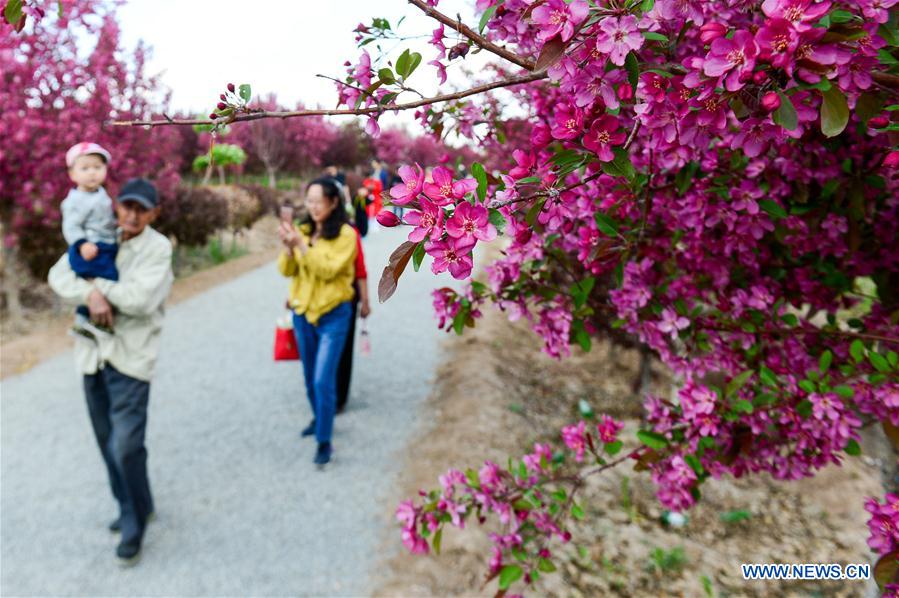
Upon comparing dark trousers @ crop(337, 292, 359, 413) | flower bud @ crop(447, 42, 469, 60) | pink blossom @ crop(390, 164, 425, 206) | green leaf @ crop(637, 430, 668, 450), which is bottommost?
dark trousers @ crop(337, 292, 359, 413)

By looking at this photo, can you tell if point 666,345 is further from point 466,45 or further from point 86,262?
point 86,262

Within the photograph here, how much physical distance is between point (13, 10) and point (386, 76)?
2.06 feet

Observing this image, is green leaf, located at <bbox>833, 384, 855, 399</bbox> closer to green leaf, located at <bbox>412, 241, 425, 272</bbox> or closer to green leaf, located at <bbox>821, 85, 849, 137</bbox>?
green leaf, located at <bbox>821, 85, 849, 137</bbox>

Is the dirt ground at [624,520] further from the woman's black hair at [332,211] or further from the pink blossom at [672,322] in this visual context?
the woman's black hair at [332,211]

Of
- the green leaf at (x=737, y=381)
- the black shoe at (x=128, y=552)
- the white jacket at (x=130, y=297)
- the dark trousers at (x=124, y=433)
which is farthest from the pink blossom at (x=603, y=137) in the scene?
the black shoe at (x=128, y=552)

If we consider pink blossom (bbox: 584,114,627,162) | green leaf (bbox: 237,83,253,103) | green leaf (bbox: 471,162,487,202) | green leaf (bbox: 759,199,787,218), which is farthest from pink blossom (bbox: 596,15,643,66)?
green leaf (bbox: 759,199,787,218)

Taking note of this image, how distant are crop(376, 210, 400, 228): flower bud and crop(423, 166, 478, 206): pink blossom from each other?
6 centimetres

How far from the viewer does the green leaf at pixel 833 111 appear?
0.68 m

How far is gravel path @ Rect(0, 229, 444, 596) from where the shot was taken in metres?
2.79

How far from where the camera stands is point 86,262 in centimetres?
276

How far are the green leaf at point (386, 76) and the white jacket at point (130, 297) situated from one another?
2.24 meters

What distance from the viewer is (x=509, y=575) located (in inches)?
66.2

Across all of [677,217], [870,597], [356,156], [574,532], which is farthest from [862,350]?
[356,156]

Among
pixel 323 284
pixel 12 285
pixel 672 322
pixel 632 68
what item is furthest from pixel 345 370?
pixel 12 285
